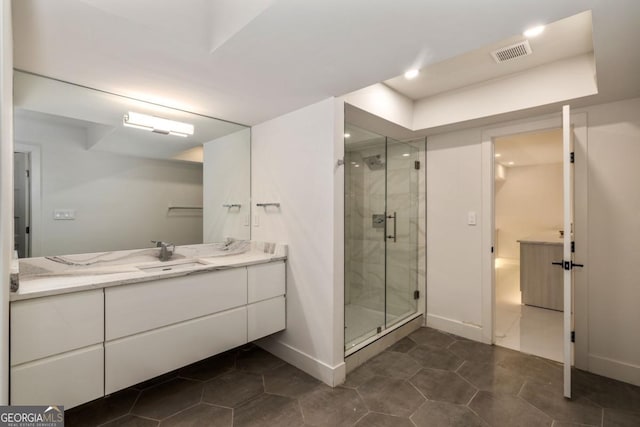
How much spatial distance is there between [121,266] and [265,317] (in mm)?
1162

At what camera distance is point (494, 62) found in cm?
233

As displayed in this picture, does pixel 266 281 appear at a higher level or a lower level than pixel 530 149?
lower

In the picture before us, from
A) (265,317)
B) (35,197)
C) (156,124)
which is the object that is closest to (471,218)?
(265,317)

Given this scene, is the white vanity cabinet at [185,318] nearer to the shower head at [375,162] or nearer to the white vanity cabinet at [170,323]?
the white vanity cabinet at [170,323]

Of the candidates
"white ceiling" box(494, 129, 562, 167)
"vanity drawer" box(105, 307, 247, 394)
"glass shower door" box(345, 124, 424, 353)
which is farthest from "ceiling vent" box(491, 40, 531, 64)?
"vanity drawer" box(105, 307, 247, 394)

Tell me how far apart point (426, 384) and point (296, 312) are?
1.15 m

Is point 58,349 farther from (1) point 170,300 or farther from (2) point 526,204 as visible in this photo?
(2) point 526,204

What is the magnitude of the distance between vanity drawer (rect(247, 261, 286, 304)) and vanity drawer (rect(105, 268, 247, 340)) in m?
0.06

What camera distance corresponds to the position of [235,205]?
9.58ft

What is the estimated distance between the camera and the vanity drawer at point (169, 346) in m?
1.74

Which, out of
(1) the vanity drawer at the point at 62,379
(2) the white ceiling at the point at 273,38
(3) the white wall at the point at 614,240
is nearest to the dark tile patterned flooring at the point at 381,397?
(3) the white wall at the point at 614,240

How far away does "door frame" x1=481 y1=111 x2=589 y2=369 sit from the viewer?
7.97 feet

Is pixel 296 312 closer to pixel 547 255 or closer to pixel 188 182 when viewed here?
pixel 188 182

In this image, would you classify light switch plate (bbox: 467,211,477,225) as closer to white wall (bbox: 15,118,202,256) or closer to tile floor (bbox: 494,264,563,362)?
tile floor (bbox: 494,264,563,362)
